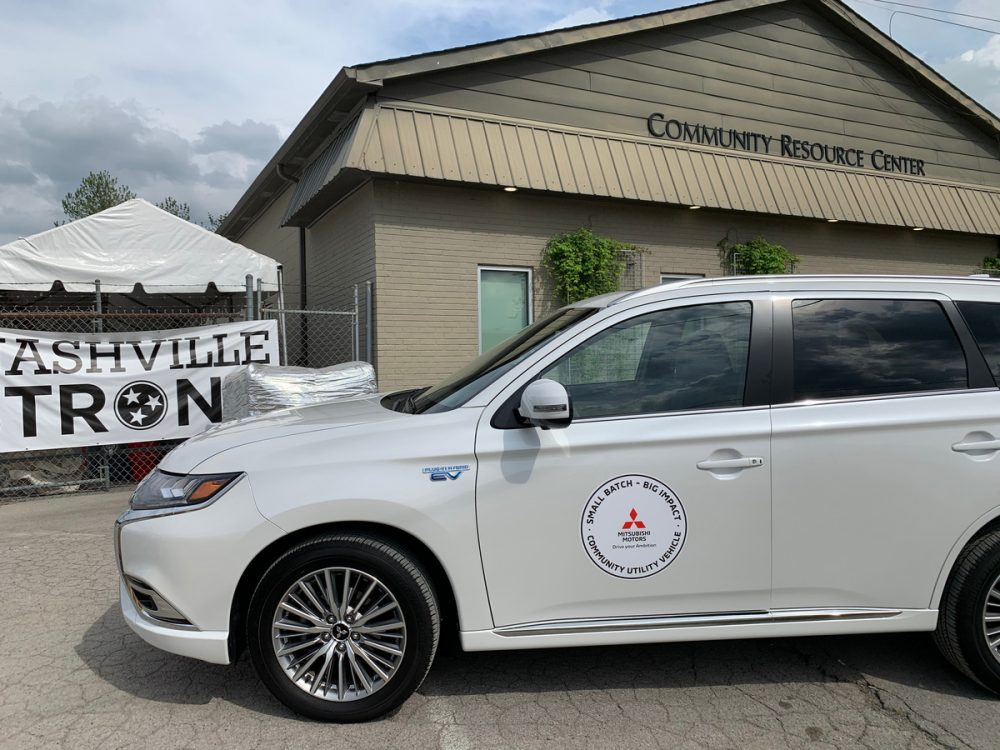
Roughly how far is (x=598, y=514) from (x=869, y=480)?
3.94 feet

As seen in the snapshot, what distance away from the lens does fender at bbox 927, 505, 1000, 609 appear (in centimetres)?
310

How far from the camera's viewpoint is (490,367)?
3416 mm

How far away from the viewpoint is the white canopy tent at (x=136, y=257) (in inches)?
330

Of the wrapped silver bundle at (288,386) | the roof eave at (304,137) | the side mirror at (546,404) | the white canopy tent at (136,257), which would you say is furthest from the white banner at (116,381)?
the side mirror at (546,404)

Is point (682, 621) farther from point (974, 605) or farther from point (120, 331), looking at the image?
point (120, 331)

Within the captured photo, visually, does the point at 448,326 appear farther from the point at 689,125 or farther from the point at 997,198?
the point at 997,198

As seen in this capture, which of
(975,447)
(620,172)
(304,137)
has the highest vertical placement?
(304,137)

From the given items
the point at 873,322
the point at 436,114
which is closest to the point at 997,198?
the point at 436,114

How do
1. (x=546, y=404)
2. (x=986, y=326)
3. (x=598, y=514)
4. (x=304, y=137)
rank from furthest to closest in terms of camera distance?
(x=304, y=137), (x=986, y=326), (x=598, y=514), (x=546, y=404)

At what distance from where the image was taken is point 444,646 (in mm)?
3391

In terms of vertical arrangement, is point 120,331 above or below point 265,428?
above

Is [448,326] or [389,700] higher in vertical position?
[448,326]

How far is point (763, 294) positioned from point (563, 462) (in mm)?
1272

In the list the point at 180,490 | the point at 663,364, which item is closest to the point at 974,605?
the point at 663,364
